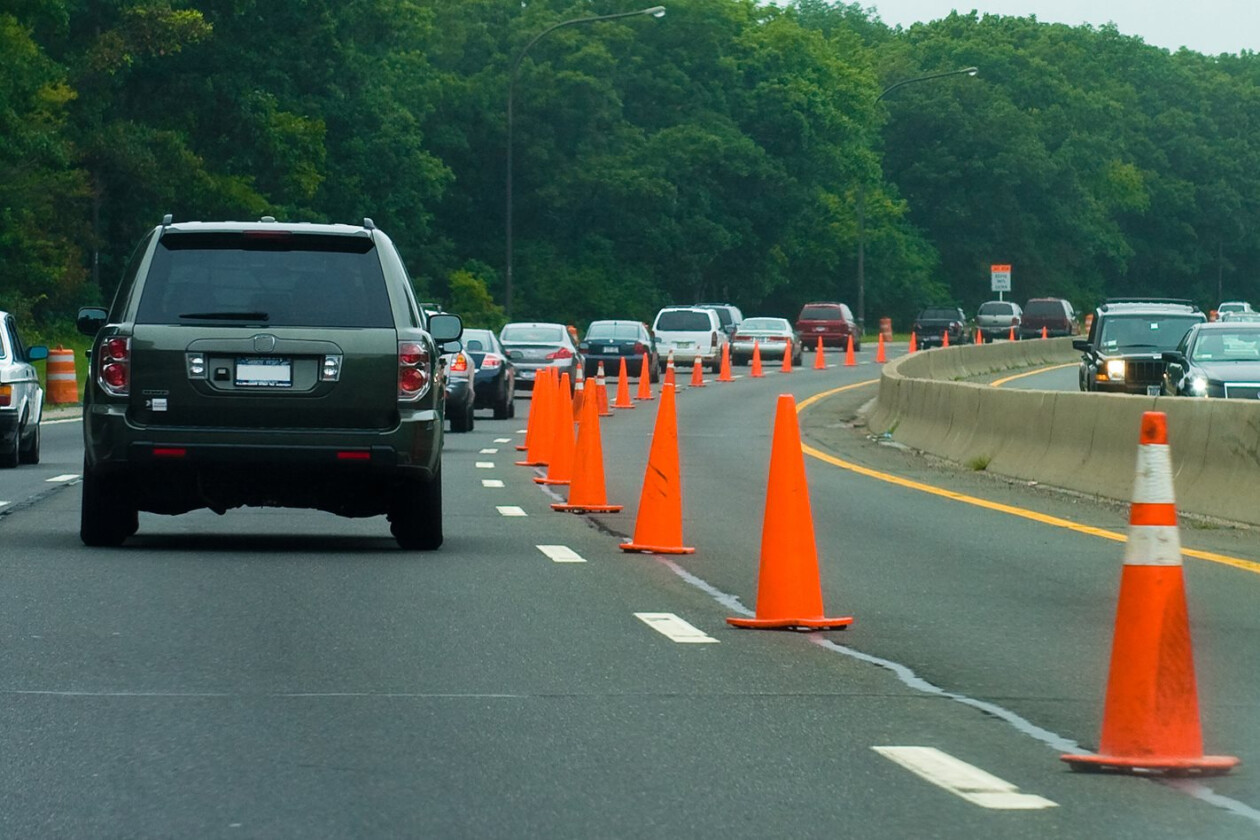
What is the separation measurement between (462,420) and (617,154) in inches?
2201

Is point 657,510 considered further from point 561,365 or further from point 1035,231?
point 1035,231

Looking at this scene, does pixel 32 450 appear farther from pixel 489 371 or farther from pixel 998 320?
pixel 998 320

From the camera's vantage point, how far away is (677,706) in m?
7.99

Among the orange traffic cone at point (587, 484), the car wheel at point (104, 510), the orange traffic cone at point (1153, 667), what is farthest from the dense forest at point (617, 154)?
the orange traffic cone at point (1153, 667)

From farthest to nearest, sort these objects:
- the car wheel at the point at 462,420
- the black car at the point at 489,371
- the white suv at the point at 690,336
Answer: the white suv at the point at 690,336 < the black car at the point at 489,371 < the car wheel at the point at 462,420

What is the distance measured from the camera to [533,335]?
4300 cm

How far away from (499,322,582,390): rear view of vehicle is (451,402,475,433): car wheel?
36.1ft

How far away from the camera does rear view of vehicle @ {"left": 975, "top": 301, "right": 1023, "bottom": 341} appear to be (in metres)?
89.9

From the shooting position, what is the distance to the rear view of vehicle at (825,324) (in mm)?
75625

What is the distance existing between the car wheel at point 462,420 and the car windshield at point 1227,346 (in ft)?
30.0

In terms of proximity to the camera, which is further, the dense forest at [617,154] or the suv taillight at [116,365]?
the dense forest at [617,154]

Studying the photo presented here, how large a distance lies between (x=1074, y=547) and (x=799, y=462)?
480 centimetres

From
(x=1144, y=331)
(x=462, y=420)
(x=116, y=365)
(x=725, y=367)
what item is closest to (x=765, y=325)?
(x=725, y=367)

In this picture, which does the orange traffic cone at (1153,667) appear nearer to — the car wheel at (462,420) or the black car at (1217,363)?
the black car at (1217,363)
